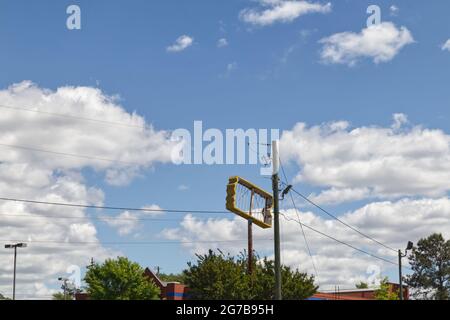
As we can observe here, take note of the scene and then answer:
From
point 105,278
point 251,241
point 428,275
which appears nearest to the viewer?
point 251,241

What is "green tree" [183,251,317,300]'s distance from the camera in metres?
55.2

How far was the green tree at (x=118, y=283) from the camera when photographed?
78.0 meters

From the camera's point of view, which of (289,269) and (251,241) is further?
(289,269)

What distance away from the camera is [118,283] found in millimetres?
79125

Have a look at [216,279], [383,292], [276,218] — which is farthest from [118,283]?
[276,218]

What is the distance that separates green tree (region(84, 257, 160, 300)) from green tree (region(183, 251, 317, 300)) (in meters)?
22.3

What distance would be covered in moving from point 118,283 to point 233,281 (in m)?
27.6

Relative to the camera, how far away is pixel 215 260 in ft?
188

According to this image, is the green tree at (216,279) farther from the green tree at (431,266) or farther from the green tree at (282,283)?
the green tree at (431,266)

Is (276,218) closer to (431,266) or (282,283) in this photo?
(282,283)

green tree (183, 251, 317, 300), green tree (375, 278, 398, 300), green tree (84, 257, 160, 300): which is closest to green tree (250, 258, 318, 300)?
green tree (183, 251, 317, 300)
